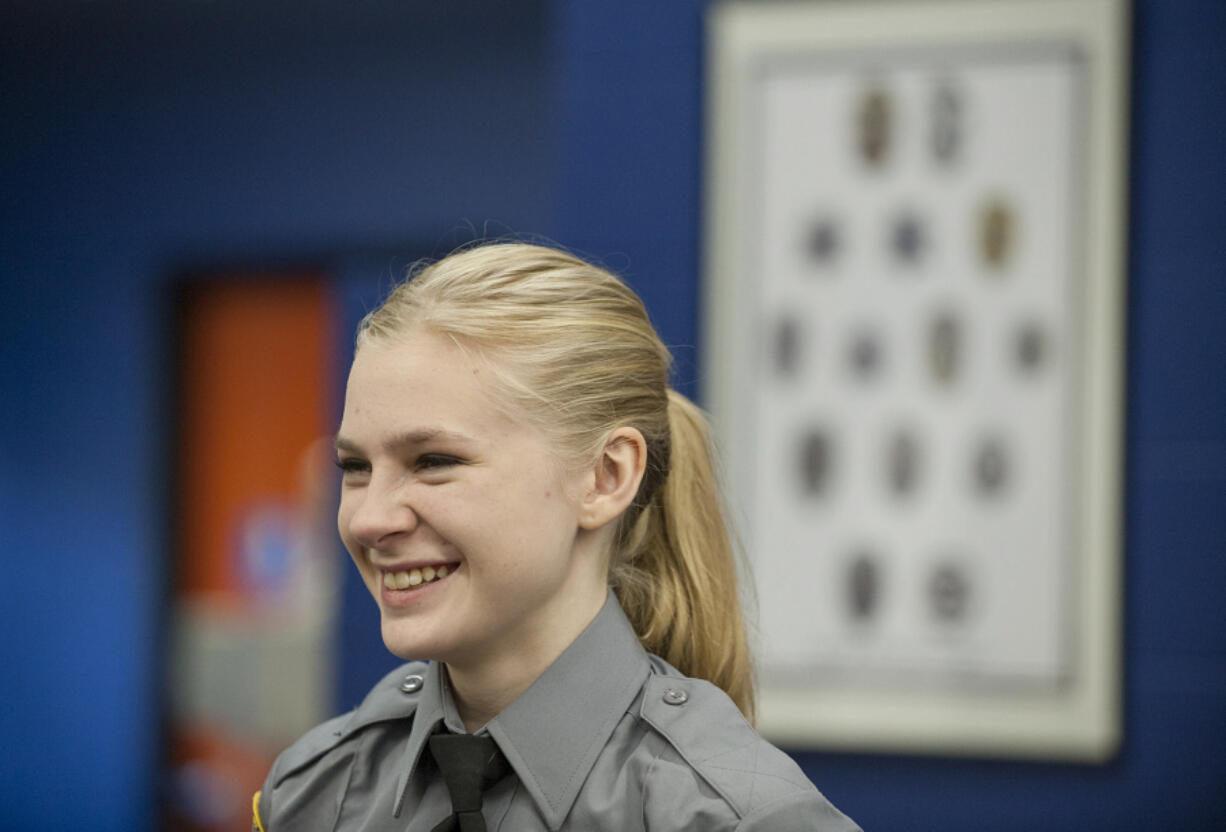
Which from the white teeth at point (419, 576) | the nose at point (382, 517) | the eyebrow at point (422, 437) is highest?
the eyebrow at point (422, 437)

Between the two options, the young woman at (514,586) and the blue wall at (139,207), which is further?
the blue wall at (139,207)

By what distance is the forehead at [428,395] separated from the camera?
1.07 m

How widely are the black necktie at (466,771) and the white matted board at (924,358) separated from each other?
4.86 ft

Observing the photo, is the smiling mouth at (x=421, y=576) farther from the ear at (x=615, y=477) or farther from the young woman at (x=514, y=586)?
the ear at (x=615, y=477)

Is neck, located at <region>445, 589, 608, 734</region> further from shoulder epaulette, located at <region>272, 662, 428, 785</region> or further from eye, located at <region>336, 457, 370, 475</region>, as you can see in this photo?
eye, located at <region>336, 457, 370, 475</region>

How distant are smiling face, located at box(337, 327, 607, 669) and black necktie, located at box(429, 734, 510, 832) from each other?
0.26ft

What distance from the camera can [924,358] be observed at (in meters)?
2.53

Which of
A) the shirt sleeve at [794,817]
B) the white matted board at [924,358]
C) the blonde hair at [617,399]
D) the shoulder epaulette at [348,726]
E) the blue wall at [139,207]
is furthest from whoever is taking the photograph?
the blue wall at [139,207]

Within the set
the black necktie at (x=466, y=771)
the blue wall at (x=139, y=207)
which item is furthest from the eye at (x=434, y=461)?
the blue wall at (x=139, y=207)

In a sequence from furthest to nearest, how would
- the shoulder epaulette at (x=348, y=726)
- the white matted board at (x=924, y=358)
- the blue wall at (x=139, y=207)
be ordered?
the blue wall at (x=139, y=207) → the white matted board at (x=924, y=358) → the shoulder epaulette at (x=348, y=726)

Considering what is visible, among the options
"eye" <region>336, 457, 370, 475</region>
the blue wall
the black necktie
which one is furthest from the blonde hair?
the blue wall

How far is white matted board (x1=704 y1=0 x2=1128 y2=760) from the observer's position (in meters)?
2.43

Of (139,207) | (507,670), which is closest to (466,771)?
(507,670)

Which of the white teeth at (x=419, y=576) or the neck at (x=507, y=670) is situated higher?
the white teeth at (x=419, y=576)
